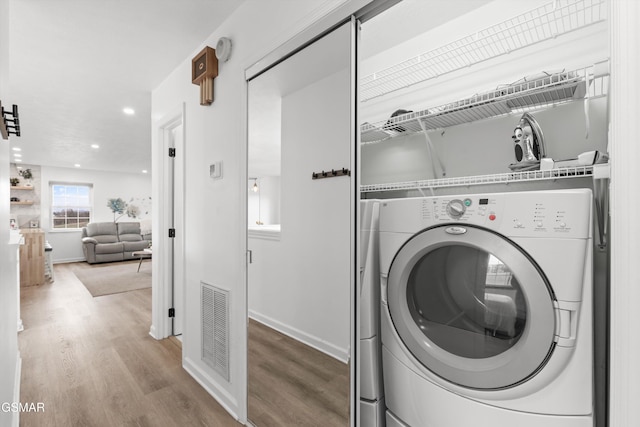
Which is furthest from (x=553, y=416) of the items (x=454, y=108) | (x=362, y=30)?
(x=362, y=30)

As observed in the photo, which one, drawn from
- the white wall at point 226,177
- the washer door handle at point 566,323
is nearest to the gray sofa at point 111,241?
the white wall at point 226,177

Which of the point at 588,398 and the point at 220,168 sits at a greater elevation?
the point at 220,168

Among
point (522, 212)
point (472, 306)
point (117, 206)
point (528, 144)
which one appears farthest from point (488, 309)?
point (117, 206)

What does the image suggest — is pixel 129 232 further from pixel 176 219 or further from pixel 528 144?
pixel 528 144

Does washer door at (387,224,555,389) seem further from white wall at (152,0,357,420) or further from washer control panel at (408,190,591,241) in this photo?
white wall at (152,0,357,420)

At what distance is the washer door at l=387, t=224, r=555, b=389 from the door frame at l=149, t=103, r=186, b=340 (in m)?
2.36

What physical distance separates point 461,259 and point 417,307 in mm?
270

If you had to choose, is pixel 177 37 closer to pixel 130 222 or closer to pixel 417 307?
pixel 417 307

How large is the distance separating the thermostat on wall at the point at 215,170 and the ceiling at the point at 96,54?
91 centimetres

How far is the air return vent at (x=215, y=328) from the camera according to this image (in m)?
2.01

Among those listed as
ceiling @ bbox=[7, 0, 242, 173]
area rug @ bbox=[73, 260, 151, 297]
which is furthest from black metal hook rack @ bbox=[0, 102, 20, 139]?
area rug @ bbox=[73, 260, 151, 297]

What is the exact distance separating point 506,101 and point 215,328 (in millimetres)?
2067

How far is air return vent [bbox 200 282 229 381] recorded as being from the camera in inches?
79.0

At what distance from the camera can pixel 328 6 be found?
1.36 metres
